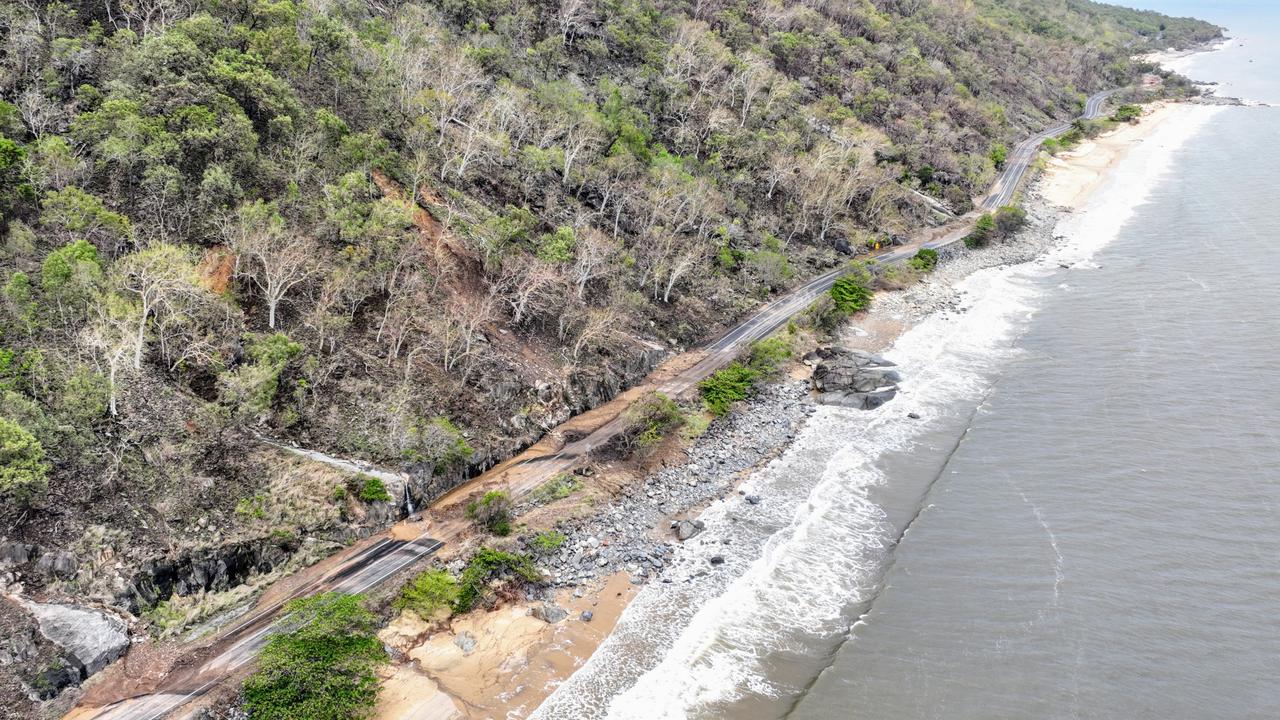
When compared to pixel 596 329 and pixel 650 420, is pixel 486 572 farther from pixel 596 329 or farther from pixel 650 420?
pixel 596 329

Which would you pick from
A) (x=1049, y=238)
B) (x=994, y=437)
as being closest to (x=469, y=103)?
(x=994, y=437)

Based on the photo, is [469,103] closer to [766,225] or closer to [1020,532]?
[766,225]

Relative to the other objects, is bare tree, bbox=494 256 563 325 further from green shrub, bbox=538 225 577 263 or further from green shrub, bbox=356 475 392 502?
green shrub, bbox=356 475 392 502

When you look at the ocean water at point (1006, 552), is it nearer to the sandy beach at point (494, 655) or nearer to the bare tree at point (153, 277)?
the sandy beach at point (494, 655)

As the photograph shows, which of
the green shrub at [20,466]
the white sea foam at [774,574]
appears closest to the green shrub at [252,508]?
the green shrub at [20,466]

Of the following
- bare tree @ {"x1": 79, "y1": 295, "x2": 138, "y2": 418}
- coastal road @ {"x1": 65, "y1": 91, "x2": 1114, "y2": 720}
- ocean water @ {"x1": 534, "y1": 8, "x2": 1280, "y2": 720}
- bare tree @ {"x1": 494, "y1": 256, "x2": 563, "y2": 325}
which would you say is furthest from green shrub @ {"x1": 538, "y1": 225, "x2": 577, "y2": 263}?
bare tree @ {"x1": 79, "y1": 295, "x2": 138, "y2": 418}

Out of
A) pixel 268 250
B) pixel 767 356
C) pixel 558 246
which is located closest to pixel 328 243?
pixel 268 250

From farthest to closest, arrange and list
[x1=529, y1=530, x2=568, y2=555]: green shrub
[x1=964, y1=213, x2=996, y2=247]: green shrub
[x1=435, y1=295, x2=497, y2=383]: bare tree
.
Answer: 1. [x1=964, y1=213, x2=996, y2=247]: green shrub
2. [x1=435, y1=295, x2=497, y2=383]: bare tree
3. [x1=529, y1=530, x2=568, y2=555]: green shrub
